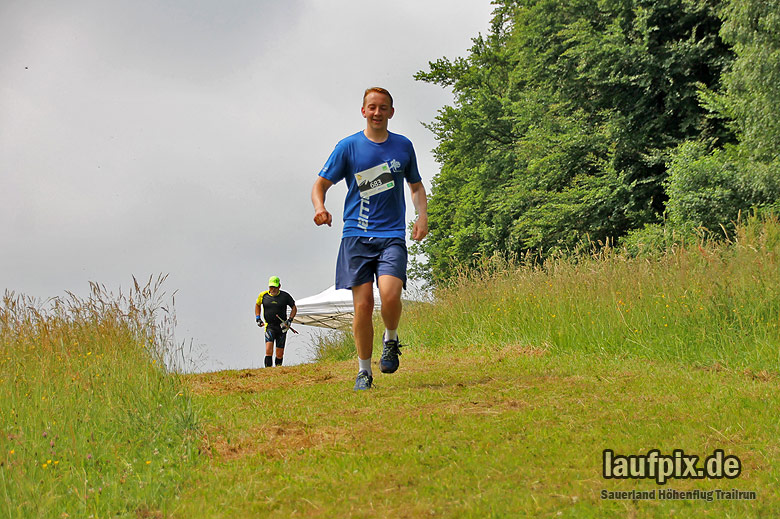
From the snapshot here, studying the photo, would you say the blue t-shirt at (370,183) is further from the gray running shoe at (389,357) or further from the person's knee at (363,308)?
the gray running shoe at (389,357)

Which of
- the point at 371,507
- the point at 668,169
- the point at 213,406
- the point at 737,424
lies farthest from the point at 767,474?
the point at 668,169

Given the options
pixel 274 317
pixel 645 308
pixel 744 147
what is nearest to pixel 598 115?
pixel 744 147

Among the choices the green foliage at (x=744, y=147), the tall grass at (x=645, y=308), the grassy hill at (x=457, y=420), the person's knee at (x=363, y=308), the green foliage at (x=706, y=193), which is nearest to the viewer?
the grassy hill at (x=457, y=420)

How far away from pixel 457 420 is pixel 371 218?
217 cm

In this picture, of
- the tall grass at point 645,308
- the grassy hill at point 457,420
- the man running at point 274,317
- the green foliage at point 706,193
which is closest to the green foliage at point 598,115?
the green foliage at point 706,193

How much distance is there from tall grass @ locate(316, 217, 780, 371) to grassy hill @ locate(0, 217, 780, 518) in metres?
0.03

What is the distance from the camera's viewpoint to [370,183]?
5.72 m

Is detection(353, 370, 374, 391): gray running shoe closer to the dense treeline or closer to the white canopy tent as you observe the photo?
the white canopy tent

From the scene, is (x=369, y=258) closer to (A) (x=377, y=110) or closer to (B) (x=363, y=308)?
(B) (x=363, y=308)

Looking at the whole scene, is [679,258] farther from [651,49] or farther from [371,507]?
[651,49]

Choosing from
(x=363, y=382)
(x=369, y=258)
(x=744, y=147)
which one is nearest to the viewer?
(x=369, y=258)

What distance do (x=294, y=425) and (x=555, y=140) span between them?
19.0 metres

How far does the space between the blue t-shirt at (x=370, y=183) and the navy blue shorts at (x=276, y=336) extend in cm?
904

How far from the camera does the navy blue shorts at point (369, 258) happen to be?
18.5 ft
